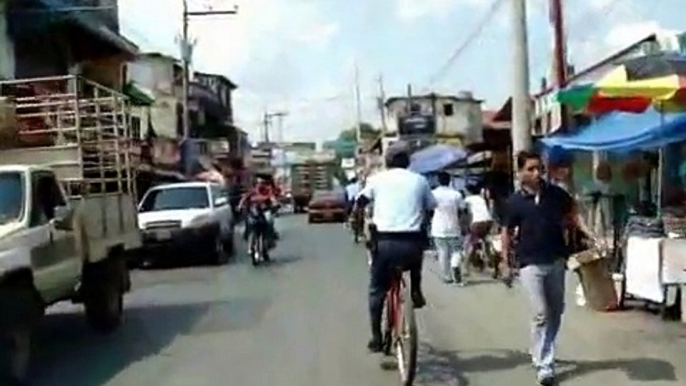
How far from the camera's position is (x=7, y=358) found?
10.8 meters

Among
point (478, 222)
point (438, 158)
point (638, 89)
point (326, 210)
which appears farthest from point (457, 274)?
point (326, 210)

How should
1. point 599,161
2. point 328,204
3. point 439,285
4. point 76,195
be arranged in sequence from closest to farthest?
point 76,195, point 439,285, point 599,161, point 328,204

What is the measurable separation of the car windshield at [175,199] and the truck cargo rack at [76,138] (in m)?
9.91

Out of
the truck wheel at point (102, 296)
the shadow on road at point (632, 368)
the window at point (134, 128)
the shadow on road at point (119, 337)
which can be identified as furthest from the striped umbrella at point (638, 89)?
the window at point (134, 128)

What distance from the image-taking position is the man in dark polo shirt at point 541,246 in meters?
9.85

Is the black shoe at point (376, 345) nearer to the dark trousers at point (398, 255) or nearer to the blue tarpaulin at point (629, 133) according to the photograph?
the dark trousers at point (398, 255)

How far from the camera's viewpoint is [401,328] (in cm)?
1028

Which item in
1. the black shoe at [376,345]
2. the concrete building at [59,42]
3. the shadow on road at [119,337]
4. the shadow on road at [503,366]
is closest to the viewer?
the shadow on road at [503,366]

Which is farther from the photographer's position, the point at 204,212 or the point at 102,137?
the point at 204,212

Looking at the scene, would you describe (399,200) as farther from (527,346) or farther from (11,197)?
(11,197)

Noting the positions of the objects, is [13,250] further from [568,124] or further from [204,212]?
[568,124]

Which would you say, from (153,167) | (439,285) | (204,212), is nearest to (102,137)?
(439,285)

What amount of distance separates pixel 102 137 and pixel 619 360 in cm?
737

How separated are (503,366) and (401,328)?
1411 millimetres
